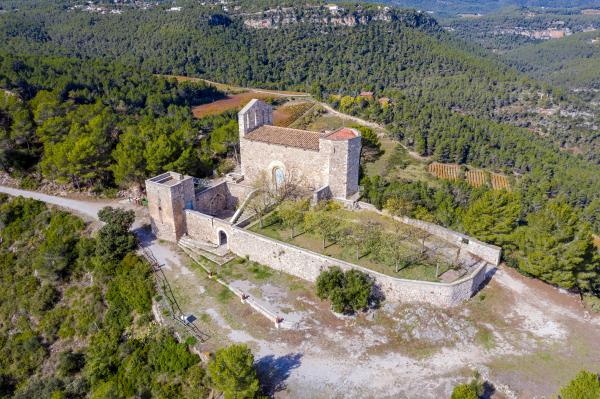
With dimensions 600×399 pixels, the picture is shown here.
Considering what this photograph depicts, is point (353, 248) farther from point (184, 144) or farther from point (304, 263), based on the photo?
point (184, 144)

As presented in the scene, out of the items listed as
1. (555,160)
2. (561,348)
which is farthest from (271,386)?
(555,160)

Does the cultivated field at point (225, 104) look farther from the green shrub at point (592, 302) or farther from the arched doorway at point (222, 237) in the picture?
the green shrub at point (592, 302)

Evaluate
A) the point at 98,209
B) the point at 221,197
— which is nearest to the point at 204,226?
the point at 221,197

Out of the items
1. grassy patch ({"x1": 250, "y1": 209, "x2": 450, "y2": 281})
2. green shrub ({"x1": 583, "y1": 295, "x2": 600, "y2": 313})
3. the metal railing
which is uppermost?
grassy patch ({"x1": 250, "y1": 209, "x2": 450, "y2": 281})

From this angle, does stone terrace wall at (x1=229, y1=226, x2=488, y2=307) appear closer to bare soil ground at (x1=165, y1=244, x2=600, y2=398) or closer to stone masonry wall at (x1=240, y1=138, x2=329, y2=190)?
bare soil ground at (x1=165, y1=244, x2=600, y2=398)

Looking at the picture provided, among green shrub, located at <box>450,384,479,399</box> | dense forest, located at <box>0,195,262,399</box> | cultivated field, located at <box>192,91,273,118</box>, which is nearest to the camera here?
green shrub, located at <box>450,384,479,399</box>

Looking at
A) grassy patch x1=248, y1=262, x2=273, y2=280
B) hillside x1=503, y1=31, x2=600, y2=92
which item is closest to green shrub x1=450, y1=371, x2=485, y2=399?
grassy patch x1=248, y1=262, x2=273, y2=280

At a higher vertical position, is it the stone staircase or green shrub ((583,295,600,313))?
green shrub ((583,295,600,313))
